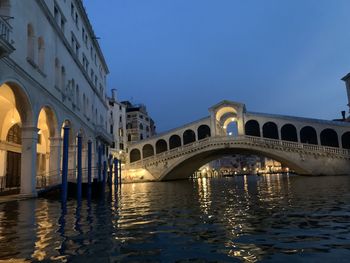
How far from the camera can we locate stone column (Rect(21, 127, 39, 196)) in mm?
13641

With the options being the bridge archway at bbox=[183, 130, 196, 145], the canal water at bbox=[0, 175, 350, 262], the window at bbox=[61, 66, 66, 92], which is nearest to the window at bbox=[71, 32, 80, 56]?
the window at bbox=[61, 66, 66, 92]

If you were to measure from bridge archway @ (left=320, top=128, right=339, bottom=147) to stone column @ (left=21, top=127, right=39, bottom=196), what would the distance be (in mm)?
32972

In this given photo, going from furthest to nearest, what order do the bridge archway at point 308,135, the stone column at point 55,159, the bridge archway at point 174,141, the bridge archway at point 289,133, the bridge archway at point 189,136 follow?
the bridge archway at point 174,141, the bridge archway at point 189,136, the bridge archway at point 289,133, the bridge archway at point 308,135, the stone column at point 55,159

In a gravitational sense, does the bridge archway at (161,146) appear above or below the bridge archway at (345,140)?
above

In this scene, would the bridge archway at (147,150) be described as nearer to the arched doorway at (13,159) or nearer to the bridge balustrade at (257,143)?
the bridge balustrade at (257,143)

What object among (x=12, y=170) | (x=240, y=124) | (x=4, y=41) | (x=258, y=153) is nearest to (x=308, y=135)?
(x=258, y=153)

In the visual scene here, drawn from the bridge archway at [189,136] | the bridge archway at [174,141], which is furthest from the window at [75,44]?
the bridge archway at [174,141]

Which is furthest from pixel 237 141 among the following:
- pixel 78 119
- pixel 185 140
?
pixel 78 119

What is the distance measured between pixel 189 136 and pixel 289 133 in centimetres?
1261

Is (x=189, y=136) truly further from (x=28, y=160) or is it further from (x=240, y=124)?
(x=28, y=160)

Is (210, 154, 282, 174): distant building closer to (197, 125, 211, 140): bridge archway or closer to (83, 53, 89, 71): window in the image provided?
(197, 125, 211, 140): bridge archway

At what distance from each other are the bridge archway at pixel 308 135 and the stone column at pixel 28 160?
3225 cm

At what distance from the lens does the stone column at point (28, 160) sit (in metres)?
13.6

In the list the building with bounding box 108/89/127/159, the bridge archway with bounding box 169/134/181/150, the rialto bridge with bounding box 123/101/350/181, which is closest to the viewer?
the rialto bridge with bounding box 123/101/350/181
